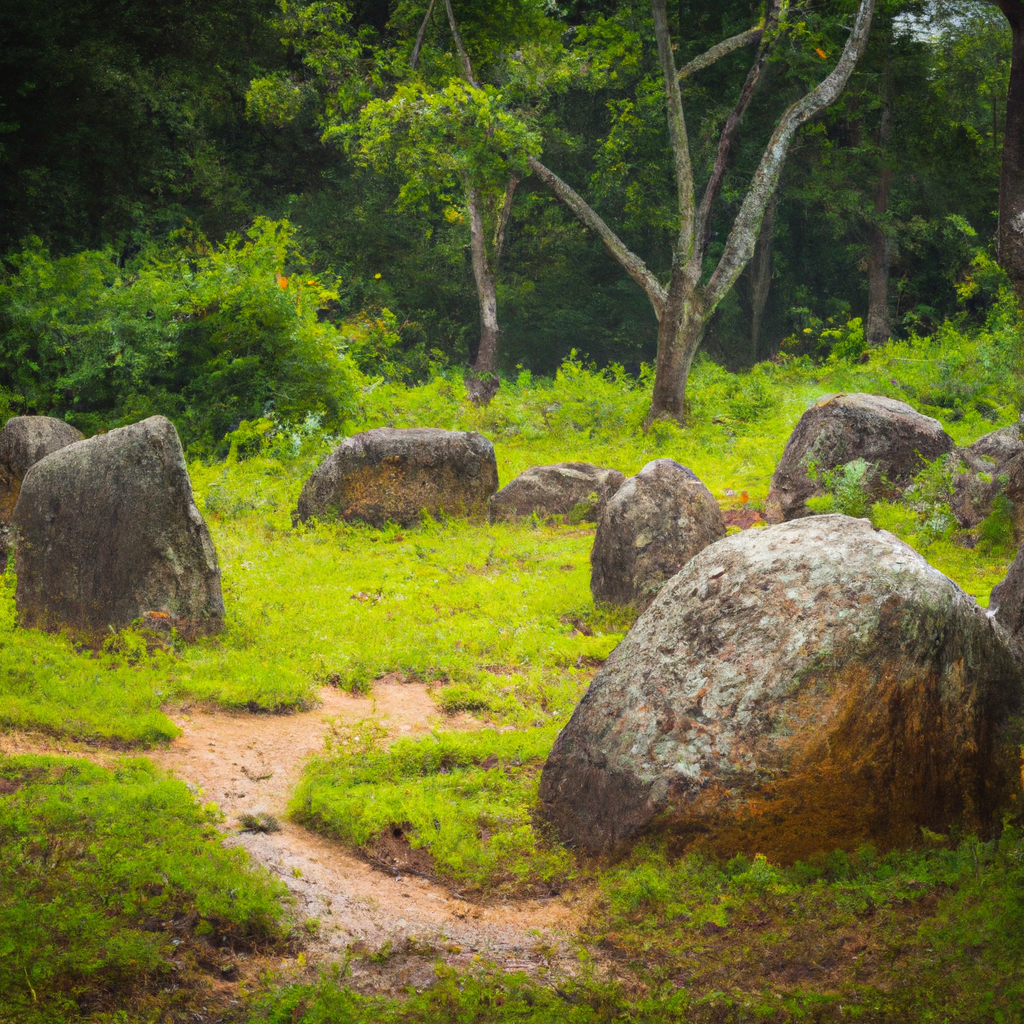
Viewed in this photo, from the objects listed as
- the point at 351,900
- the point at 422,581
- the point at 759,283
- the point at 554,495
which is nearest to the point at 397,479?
the point at 554,495

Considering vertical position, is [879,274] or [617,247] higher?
[879,274]

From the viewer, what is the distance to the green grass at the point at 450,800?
456 cm

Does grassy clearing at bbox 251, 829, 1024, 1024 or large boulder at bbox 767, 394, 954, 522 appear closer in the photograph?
grassy clearing at bbox 251, 829, 1024, 1024

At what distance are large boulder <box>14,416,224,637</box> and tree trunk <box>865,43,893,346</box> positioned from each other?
22449 millimetres

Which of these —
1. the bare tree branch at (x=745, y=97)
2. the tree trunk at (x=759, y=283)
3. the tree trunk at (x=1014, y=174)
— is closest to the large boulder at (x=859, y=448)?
the tree trunk at (x=1014, y=174)

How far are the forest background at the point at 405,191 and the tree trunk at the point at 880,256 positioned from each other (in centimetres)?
8

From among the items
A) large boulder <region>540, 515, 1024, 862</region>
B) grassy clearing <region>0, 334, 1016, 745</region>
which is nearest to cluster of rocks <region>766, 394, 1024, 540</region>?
grassy clearing <region>0, 334, 1016, 745</region>

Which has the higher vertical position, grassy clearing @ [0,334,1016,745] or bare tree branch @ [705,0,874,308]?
bare tree branch @ [705,0,874,308]

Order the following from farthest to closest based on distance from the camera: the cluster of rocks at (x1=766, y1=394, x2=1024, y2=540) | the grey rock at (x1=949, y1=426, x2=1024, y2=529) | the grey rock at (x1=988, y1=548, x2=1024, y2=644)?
1. the cluster of rocks at (x1=766, y1=394, x2=1024, y2=540)
2. the grey rock at (x1=949, y1=426, x2=1024, y2=529)
3. the grey rock at (x1=988, y1=548, x2=1024, y2=644)

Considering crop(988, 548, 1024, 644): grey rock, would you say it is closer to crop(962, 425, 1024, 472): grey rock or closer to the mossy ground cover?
the mossy ground cover

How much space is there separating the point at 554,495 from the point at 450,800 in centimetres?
810

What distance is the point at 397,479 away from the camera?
12.3 meters

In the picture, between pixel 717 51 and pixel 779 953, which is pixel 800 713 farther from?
pixel 717 51

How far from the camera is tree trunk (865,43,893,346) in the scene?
2588cm
